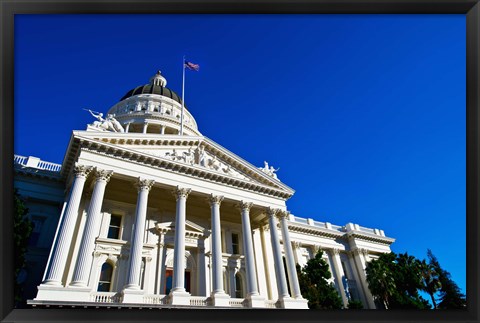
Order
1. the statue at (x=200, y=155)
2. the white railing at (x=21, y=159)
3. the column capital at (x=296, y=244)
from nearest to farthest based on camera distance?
1. the white railing at (x=21, y=159)
2. the statue at (x=200, y=155)
3. the column capital at (x=296, y=244)

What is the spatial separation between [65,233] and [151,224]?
6998 millimetres

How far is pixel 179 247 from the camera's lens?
1866 cm

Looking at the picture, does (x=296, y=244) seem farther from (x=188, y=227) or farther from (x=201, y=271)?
(x=188, y=227)

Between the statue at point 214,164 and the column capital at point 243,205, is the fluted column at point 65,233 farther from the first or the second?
the column capital at point 243,205

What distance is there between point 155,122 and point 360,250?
98.9 feet

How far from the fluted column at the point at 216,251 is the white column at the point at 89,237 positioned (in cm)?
717

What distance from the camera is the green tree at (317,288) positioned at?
25047 millimetres

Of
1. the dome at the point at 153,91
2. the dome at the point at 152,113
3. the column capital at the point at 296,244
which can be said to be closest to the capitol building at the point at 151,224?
the column capital at the point at 296,244

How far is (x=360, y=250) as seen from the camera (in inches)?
1407
